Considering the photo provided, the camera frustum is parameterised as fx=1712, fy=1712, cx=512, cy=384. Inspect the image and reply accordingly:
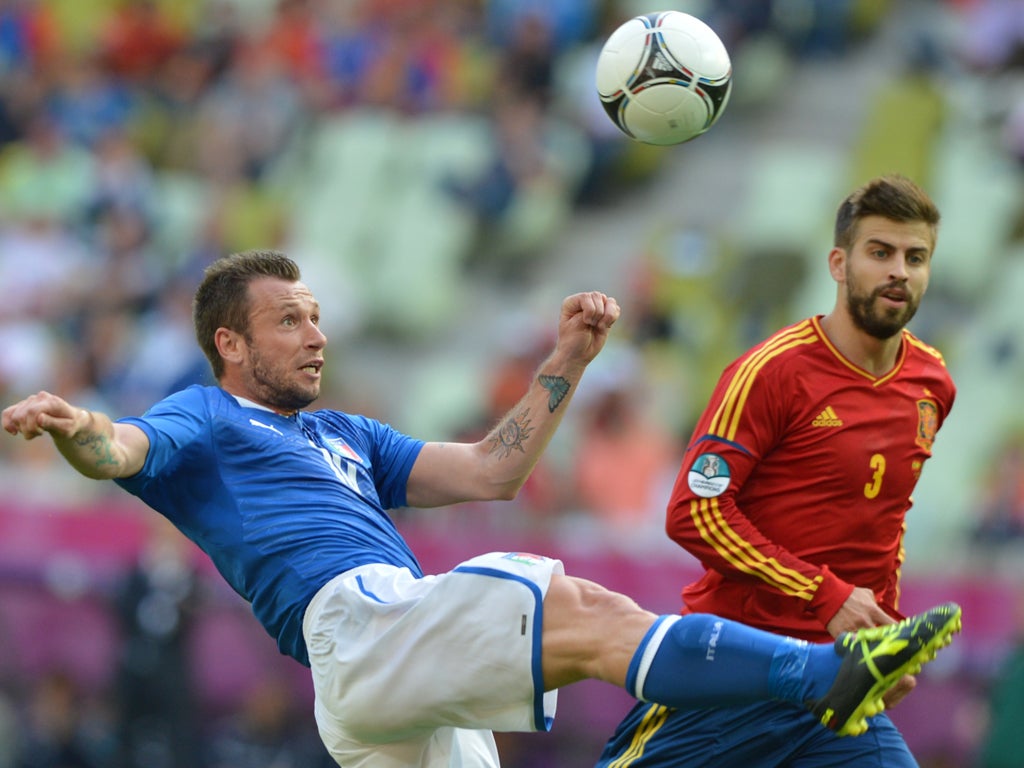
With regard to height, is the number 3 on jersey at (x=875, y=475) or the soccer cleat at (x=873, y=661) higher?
the number 3 on jersey at (x=875, y=475)

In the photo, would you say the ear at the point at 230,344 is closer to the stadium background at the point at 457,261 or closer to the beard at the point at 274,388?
the beard at the point at 274,388

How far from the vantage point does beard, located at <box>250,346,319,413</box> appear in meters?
6.19

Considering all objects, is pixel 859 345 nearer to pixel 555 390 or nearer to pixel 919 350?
pixel 919 350

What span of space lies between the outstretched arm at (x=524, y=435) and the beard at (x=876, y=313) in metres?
0.86

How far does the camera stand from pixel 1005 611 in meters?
9.61

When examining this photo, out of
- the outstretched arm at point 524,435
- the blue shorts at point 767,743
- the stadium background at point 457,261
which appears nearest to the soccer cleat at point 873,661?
the blue shorts at point 767,743

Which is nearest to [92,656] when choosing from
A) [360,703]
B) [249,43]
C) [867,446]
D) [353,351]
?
[353,351]

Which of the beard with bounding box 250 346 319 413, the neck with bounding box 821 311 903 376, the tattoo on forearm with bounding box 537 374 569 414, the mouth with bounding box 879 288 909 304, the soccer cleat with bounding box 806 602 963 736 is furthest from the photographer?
the tattoo on forearm with bounding box 537 374 569 414

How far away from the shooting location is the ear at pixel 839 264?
6.04 m

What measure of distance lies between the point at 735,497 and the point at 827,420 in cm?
41

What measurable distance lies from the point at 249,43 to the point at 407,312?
4.50 meters

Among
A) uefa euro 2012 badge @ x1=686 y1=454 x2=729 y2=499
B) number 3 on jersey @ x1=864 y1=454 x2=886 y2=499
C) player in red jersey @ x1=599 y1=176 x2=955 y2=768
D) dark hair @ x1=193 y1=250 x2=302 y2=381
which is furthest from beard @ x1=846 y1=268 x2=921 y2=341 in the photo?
dark hair @ x1=193 y1=250 x2=302 y2=381

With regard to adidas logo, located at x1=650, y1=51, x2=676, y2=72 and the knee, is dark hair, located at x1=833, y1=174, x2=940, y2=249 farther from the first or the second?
the knee

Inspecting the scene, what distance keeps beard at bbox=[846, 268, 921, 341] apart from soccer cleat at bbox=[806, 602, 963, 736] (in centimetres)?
119
